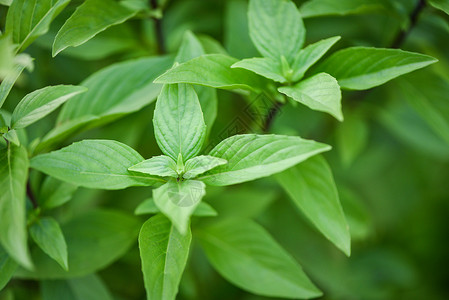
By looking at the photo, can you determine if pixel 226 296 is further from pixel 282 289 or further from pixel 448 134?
pixel 448 134

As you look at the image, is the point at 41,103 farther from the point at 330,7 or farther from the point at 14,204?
the point at 330,7

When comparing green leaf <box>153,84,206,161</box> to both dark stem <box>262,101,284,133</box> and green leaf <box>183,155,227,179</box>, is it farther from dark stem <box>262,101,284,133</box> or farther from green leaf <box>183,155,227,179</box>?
dark stem <box>262,101,284,133</box>

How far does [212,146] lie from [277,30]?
0.28m

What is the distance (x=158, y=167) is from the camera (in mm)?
670

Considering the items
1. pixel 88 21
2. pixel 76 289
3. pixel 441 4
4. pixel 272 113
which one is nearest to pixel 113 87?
pixel 88 21

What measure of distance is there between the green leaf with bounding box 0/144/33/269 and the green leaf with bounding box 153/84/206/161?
0.22 meters

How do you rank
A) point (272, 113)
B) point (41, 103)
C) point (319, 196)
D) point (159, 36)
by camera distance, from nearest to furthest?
point (41, 103) < point (319, 196) < point (272, 113) < point (159, 36)

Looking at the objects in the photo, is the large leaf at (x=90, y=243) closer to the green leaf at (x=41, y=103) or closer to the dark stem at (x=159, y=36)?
the green leaf at (x=41, y=103)

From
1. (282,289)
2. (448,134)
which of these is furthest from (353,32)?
(282,289)


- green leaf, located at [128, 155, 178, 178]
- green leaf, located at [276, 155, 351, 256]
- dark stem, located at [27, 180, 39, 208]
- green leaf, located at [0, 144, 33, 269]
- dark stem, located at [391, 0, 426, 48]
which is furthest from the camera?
dark stem, located at [391, 0, 426, 48]

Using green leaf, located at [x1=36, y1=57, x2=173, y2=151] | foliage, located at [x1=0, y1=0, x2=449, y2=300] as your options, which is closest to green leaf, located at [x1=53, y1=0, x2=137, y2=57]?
foliage, located at [x1=0, y1=0, x2=449, y2=300]

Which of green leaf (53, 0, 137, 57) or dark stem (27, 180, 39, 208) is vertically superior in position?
green leaf (53, 0, 137, 57)

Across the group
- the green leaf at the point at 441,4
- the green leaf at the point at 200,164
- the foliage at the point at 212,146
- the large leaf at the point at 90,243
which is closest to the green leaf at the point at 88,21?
the foliage at the point at 212,146

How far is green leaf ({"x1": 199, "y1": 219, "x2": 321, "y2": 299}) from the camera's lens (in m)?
0.89
